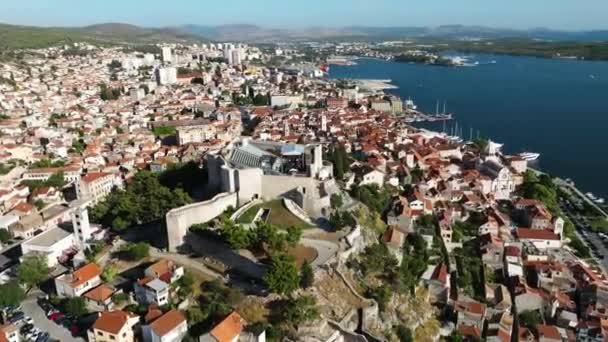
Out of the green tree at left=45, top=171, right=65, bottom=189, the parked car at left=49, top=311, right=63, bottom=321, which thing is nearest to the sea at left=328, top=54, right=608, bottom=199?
the parked car at left=49, top=311, right=63, bottom=321

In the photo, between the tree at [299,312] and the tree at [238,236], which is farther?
the tree at [238,236]

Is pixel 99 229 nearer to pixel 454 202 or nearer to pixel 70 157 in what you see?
pixel 70 157

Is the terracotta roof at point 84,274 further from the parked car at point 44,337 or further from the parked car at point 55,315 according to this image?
the parked car at point 44,337

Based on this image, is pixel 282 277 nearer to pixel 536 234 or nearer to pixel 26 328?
pixel 26 328

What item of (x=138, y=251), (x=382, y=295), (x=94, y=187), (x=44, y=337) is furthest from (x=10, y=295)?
(x=382, y=295)

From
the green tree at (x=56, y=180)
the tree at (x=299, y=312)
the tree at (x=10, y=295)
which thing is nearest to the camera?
the tree at (x=299, y=312)

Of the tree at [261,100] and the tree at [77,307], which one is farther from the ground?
the tree at [261,100]

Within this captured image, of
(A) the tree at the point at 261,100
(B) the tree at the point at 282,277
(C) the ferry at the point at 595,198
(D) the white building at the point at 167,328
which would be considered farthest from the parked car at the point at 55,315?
(A) the tree at the point at 261,100

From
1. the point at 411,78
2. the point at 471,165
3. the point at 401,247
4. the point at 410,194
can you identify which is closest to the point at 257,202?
the point at 401,247
